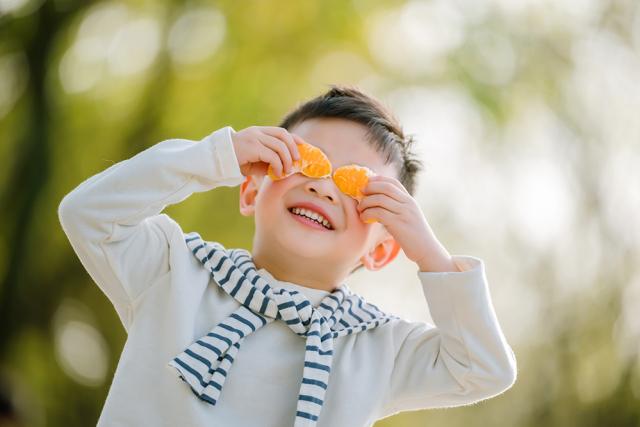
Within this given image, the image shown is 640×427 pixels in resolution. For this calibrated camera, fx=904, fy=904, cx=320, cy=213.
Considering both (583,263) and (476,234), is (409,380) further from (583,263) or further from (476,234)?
(476,234)

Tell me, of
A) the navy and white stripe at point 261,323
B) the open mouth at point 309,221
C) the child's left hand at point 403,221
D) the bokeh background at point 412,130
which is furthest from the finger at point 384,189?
the bokeh background at point 412,130

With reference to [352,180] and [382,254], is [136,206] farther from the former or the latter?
[382,254]

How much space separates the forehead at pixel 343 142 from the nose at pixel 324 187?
6cm

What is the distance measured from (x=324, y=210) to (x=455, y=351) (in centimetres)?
37

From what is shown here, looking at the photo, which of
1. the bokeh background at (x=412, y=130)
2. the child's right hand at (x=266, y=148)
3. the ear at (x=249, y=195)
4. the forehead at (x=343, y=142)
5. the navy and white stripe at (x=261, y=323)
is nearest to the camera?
the navy and white stripe at (x=261, y=323)

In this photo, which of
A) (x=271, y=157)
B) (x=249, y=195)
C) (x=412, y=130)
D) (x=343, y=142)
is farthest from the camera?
(x=412, y=130)

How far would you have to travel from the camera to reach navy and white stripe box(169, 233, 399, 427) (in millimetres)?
Result: 1620

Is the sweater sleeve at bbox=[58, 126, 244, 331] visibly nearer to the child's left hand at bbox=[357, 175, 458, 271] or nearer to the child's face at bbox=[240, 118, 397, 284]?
the child's face at bbox=[240, 118, 397, 284]

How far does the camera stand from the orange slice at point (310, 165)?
69.8 inches

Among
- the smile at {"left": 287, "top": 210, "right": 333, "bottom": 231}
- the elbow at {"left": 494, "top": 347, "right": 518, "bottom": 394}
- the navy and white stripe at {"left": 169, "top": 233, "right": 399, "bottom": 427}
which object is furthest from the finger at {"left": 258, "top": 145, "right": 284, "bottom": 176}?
the elbow at {"left": 494, "top": 347, "right": 518, "bottom": 394}

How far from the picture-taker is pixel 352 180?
178 cm

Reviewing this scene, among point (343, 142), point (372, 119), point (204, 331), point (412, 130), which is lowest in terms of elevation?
point (204, 331)

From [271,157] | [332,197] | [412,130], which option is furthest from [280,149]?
[412,130]

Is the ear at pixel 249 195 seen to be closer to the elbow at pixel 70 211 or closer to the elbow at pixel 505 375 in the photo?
the elbow at pixel 70 211
